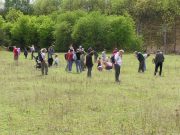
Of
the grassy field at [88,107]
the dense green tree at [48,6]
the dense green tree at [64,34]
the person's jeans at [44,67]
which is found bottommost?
the grassy field at [88,107]

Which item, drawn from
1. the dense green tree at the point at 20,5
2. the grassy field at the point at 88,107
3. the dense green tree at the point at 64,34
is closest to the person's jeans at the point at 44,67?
the grassy field at the point at 88,107

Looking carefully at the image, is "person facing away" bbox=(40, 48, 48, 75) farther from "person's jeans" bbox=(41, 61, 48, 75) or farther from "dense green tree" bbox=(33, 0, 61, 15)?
"dense green tree" bbox=(33, 0, 61, 15)

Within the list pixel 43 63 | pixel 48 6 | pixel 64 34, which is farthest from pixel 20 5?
pixel 43 63

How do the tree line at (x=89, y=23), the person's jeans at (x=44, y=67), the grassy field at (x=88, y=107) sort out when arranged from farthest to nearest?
the tree line at (x=89, y=23) < the person's jeans at (x=44, y=67) < the grassy field at (x=88, y=107)

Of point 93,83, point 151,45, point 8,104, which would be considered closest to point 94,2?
point 151,45

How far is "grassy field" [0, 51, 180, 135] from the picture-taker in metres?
13.0

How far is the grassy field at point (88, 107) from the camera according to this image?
12977mm

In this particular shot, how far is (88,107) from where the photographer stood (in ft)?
54.8

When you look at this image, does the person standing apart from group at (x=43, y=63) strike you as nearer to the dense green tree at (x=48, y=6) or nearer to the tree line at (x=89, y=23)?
the tree line at (x=89, y=23)

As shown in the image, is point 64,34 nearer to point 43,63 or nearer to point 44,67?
point 44,67

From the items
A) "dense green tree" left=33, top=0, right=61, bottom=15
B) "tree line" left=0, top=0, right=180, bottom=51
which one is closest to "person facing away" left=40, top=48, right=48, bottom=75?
"tree line" left=0, top=0, right=180, bottom=51

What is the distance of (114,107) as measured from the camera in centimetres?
1675

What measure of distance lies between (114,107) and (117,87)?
652 centimetres

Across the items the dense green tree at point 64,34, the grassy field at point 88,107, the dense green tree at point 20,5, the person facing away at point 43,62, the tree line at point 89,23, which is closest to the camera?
the grassy field at point 88,107
